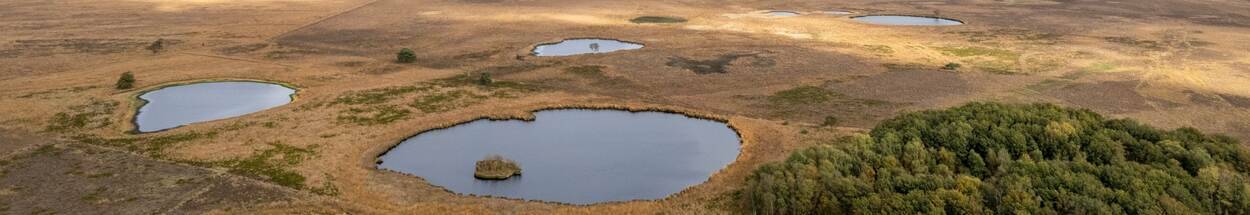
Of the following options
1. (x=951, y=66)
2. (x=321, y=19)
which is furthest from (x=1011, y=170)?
(x=321, y=19)

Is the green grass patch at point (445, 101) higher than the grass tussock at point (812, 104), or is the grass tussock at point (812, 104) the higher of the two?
the green grass patch at point (445, 101)

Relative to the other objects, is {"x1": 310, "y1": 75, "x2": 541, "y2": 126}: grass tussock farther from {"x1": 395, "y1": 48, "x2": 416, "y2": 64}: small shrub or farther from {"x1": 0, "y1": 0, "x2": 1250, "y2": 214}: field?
{"x1": 395, "y1": 48, "x2": 416, "y2": 64}: small shrub

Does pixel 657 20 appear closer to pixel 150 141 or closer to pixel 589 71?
pixel 589 71

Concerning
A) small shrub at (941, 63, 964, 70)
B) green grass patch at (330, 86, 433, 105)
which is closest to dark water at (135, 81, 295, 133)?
green grass patch at (330, 86, 433, 105)

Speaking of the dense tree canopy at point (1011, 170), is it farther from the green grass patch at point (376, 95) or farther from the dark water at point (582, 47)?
the dark water at point (582, 47)

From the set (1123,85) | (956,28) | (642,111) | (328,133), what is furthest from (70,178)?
(956,28)

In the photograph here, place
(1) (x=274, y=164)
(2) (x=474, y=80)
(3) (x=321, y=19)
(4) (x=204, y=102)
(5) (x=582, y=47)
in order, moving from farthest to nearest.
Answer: (3) (x=321, y=19) → (5) (x=582, y=47) → (2) (x=474, y=80) → (4) (x=204, y=102) → (1) (x=274, y=164)

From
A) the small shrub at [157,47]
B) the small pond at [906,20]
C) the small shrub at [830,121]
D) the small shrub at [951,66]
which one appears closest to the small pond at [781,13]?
the small pond at [906,20]
